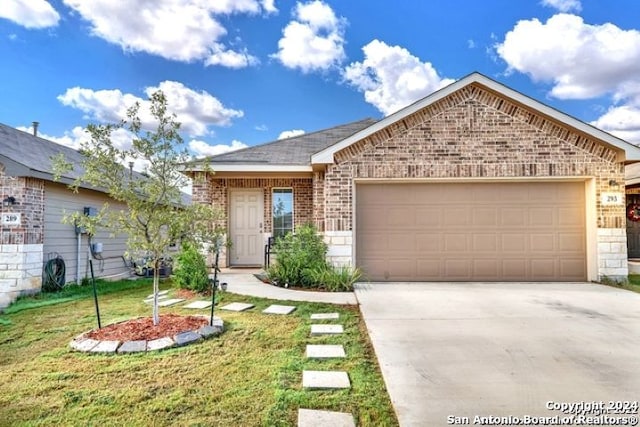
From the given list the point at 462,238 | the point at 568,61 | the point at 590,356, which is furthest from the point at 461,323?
the point at 568,61

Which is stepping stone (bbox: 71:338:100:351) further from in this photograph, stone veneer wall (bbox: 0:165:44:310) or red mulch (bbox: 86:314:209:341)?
stone veneer wall (bbox: 0:165:44:310)

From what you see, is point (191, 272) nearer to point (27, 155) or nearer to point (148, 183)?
point (148, 183)

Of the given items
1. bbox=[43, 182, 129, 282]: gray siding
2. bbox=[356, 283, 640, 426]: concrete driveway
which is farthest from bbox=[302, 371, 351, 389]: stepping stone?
bbox=[43, 182, 129, 282]: gray siding

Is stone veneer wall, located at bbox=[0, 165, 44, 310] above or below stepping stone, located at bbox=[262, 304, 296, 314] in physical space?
above

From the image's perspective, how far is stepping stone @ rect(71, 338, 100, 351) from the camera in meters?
3.61

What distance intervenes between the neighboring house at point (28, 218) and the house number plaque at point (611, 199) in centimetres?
1041

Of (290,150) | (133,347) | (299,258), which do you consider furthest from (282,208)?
(133,347)

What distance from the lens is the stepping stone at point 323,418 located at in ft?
7.25

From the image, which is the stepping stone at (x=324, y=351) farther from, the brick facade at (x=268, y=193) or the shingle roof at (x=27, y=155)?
the brick facade at (x=268, y=193)

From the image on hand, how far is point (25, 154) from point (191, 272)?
14.1ft

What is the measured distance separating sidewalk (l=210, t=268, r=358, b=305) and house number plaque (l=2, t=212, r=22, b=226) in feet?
12.8

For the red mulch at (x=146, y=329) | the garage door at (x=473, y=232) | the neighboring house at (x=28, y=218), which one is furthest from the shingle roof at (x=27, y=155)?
the garage door at (x=473, y=232)

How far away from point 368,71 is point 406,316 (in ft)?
36.9

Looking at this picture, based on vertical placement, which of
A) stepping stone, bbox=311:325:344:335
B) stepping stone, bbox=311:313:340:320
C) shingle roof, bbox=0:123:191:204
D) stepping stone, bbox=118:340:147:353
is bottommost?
stepping stone, bbox=311:313:340:320
